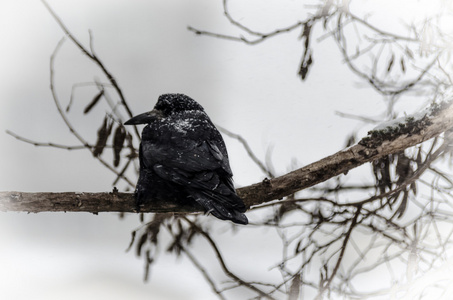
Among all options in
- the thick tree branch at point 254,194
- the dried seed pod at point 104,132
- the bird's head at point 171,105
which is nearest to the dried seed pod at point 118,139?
the dried seed pod at point 104,132

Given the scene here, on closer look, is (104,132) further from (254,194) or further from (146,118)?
(254,194)

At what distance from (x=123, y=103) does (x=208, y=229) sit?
2.90 feet

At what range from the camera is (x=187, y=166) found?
1.78 metres

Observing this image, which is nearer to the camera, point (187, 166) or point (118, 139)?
point (187, 166)

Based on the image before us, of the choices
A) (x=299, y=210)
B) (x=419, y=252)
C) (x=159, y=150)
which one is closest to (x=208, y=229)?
(x=299, y=210)

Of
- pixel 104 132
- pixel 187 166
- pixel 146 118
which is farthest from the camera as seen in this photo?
pixel 104 132

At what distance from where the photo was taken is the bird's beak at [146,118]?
2143mm

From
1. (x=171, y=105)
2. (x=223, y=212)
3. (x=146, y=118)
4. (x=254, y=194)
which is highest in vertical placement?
(x=171, y=105)

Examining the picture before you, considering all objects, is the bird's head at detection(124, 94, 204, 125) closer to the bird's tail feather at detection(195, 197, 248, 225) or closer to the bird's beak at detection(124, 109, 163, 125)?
the bird's beak at detection(124, 109, 163, 125)

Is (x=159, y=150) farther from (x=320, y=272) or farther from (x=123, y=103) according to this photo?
(x=320, y=272)

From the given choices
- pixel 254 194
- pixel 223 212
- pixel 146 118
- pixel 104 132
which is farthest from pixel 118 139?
pixel 223 212

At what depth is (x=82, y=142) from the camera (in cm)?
271

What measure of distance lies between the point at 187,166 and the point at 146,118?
19.7 inches

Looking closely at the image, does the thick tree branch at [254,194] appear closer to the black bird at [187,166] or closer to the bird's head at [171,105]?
the black bird at [187,166]
